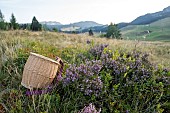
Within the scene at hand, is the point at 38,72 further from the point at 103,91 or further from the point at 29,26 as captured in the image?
the point at 29,26

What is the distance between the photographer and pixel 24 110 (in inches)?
155

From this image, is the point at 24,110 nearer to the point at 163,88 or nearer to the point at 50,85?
the point at 50,85

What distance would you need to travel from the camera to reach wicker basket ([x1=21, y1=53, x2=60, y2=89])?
4.62m

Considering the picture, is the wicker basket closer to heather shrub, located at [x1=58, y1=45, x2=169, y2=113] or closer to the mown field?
the mown field

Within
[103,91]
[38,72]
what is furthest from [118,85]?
[38,72]

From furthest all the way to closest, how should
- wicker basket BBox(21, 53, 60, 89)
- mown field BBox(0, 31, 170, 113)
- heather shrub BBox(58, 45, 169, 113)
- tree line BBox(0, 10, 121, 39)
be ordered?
tree line BBox(0, 10, 121, 39), wicker basket BBox(21, 53, 60, 89), heather shrub BBox(58, 45, 169, 113), mown field BBox(0, 31, 170, 113)

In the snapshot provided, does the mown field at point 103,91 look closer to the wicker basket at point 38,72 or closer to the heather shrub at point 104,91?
the heather shrub at point 104,91

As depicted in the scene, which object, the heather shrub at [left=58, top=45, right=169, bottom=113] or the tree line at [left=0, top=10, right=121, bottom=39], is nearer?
the heather shrub at [left=58, top=45, right=169, bottom=113]

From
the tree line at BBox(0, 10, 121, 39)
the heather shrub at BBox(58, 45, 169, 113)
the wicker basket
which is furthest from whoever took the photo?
the tree line at BBox(0, 10, 121, 39)

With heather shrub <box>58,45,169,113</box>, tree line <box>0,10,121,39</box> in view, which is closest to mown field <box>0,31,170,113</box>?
heather shrub <box>58,45,169,113</box>

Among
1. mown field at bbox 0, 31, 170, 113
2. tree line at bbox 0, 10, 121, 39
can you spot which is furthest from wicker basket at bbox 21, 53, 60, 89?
tree line at bbox 0, 10, 121, 39

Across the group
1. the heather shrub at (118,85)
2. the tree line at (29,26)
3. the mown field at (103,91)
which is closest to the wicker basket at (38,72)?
Result: the mown field at (103,91)

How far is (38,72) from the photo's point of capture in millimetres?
4645

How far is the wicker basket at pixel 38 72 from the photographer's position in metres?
4.62
